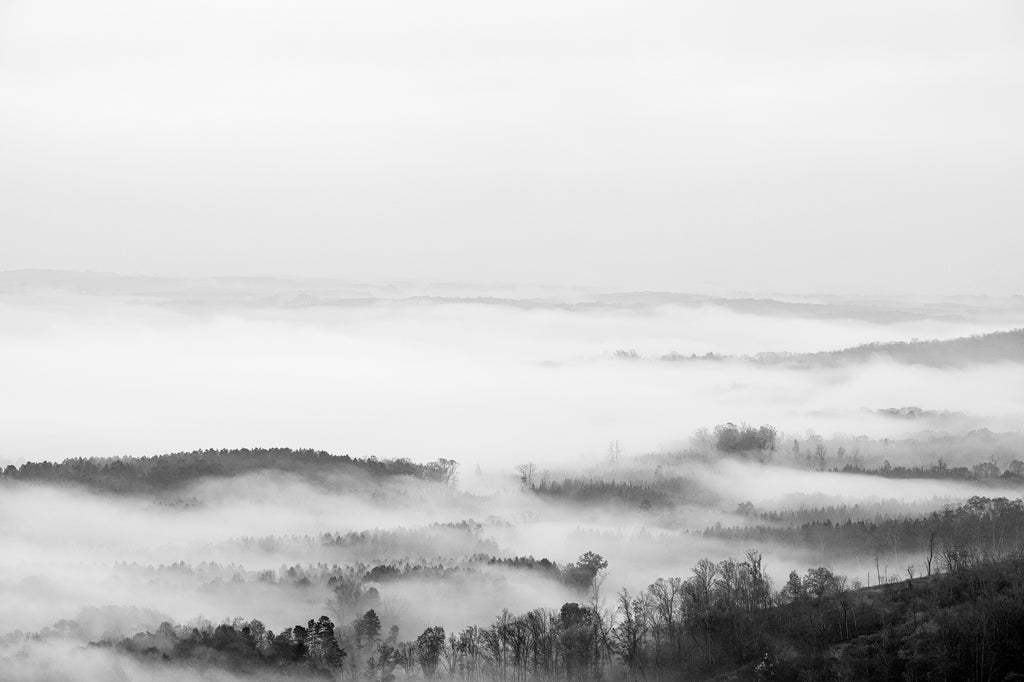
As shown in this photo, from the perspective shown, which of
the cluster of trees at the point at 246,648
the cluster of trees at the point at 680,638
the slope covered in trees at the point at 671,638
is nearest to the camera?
the cluster of trees at the point at 680,638

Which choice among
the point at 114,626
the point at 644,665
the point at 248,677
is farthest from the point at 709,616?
the point at 114,626

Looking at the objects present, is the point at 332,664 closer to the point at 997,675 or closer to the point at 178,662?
the point at 178,662

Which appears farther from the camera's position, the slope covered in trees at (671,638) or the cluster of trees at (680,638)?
the slope covered in trees at (671,638)

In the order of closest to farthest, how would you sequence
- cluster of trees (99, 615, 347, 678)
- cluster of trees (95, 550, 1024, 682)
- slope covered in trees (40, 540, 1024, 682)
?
1. cluster of trees (95, 550, 1024, 682)
2. slope covered in trees (40, 540, 1024, 682)
3. cluster of trees (99, 615, 347, 678)

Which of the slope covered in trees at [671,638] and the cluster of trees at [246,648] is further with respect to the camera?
the cluster of trees at [246,648]

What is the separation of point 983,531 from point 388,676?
9861cm

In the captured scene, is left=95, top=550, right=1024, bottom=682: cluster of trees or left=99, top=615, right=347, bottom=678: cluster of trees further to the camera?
left=99, top=615, right=347, bottom=678: cluster of trees

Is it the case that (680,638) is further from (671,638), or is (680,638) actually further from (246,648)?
(246,648)

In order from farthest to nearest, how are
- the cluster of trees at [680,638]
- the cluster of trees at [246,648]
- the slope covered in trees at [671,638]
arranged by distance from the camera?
1. the cluster of trees at [246,648]
2. the slope covered in trees at [671,638]
3. the cluster of trees at [680,638]

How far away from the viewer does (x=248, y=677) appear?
140375mm

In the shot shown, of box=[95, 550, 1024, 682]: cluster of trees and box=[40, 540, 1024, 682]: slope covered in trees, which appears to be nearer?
box=[95, 550, 1024, 682]: cluster of trees

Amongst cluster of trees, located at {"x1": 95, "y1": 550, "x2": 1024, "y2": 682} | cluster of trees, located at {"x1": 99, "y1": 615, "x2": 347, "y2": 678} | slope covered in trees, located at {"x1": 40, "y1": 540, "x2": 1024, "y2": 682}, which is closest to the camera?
cluster of trees, located at {"x1": 95, "y1": 550, "x2": 1024, "y2": 682}

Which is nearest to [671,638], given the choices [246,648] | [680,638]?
[680,638]

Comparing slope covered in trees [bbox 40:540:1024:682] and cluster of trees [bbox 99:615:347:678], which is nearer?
slope covered in trees [bbox 40:540:1024:682]
